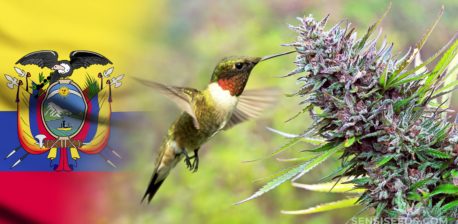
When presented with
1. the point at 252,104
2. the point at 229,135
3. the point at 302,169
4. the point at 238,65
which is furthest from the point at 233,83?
the point at 229,135

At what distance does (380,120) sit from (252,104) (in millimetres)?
476

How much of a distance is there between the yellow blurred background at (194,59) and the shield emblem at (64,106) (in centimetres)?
4

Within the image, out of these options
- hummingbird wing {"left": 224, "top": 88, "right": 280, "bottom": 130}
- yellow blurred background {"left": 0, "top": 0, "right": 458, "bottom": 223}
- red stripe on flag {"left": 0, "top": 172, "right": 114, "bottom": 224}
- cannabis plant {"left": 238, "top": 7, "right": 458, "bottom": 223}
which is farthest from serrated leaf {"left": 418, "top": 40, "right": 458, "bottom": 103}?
red stripe on flag {"left": 0, "top": 172, "right": 114, "bottom": 224}

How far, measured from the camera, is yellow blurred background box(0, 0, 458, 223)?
1.22 m

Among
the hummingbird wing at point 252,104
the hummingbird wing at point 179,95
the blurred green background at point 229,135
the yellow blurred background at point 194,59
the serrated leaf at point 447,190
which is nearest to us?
the serrated leaf at point 447,190

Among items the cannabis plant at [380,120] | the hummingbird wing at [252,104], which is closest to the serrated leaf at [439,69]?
the cannabis plant at [380,120]

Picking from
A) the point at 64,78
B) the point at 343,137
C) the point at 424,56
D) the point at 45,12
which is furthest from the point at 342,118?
the point at 424,56

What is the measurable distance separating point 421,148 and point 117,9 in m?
0.92

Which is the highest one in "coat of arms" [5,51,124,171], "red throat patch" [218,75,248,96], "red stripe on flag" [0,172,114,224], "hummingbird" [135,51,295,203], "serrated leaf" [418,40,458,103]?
"serrated leaf" [418,40,458,103]

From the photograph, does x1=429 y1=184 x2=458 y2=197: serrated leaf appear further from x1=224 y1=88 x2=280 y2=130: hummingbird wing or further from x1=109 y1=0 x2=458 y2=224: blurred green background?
x1=109 y1=0 x2=458 y2=224: blurred green background

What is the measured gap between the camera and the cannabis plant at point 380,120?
1.31 feet

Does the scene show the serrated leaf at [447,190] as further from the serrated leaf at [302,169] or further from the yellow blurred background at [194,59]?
the yellow blurred background at [194,59]

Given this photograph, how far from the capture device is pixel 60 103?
3.69ft

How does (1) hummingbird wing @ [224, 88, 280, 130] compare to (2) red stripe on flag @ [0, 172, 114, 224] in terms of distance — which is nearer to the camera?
(1) hummingbird wing @ [224, 88, 280, 130]
